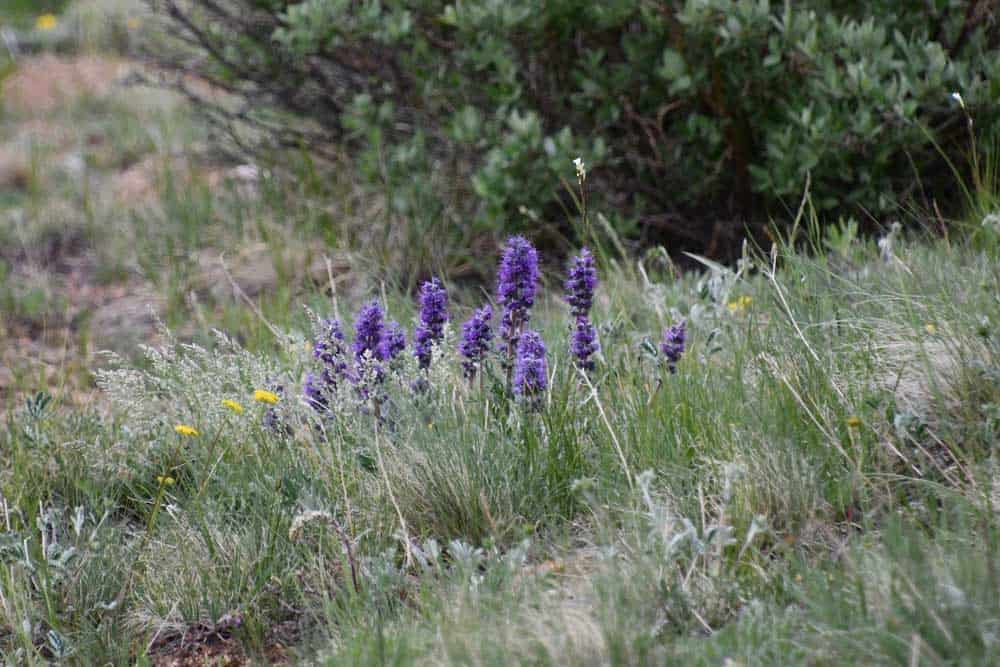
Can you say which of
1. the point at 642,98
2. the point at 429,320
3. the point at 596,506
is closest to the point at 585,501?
the point at 596,506

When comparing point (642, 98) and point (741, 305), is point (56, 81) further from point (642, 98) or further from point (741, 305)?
point (741, 305)

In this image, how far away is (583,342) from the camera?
2779 mm

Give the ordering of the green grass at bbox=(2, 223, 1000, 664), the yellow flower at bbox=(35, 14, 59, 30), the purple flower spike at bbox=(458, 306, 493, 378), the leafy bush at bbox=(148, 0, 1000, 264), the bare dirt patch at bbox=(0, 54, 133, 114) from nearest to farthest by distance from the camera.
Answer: the green grass at bbox=(2, 223, 1000, 664)
the purple flower spike at bbox=(458, 306, 493, 378)
the leafy bush at bbox=(148, 0, 1000, 264)
the bare dirt patch at bbox=(0, 54, 133, 114)
the yellow flower at bbox=(35, 14, 59, 30)

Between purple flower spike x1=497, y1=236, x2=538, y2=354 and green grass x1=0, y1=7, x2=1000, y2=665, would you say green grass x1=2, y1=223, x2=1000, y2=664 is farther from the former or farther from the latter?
purple flower spike x1=497, y1=236, x2=538, y2=354

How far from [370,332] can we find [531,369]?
0.46 meters

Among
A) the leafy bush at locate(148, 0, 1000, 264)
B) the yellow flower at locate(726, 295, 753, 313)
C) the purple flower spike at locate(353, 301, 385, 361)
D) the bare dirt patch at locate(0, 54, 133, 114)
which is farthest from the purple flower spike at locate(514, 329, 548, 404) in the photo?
the bare dirt patch at locate(0, 54, 133, 114)

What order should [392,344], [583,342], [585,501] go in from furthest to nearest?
[392,344]
[583,342]
[585,501]

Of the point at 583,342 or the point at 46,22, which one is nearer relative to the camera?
the point at 583,342

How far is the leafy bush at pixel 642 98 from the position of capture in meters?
4.04

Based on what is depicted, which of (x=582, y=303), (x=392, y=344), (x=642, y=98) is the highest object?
(x=642, y=98)

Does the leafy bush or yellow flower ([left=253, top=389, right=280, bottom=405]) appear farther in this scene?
the leafy bush

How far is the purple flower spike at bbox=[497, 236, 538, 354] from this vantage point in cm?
270

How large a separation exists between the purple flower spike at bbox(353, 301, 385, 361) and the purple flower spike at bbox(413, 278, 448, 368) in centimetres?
10

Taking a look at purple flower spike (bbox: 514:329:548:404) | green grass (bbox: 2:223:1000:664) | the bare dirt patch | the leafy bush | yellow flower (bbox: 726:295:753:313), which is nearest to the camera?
green grass (bbox: 2:223:1000:664)
